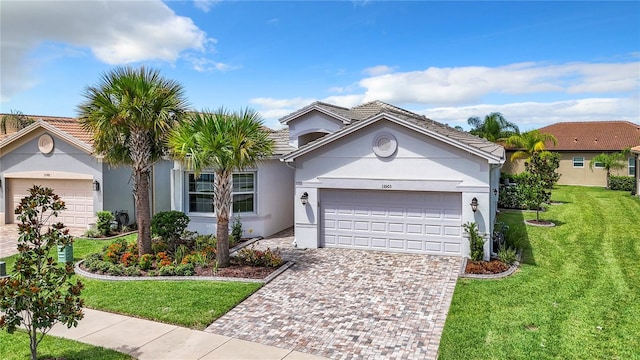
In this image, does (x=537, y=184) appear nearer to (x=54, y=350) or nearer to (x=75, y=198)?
(x=54, y=350)

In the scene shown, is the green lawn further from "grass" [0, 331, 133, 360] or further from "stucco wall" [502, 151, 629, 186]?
"stucco wall" [502, 151, 629, 186]

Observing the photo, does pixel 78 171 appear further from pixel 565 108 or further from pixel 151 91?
pixel 565 108

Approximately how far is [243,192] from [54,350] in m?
9.57

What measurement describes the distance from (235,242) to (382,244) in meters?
5.39

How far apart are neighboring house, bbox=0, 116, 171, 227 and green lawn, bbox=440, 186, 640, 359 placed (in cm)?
1537

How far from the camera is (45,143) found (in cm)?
1933

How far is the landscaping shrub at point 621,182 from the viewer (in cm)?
3098

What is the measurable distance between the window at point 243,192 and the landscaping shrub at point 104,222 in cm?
570

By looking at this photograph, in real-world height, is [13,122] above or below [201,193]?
above

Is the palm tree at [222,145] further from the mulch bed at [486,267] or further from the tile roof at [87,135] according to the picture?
the mulch bed at [486,267]

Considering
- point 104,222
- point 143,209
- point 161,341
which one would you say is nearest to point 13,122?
point 104,222

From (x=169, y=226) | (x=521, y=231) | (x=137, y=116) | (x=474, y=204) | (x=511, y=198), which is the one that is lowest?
(x=521, y=231)

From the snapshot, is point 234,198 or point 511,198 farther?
point 511,198

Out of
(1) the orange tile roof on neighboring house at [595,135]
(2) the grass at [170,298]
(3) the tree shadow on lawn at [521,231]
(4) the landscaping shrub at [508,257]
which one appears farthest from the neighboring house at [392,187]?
(1) the orange tile roof on neighboring house at [595,135]
